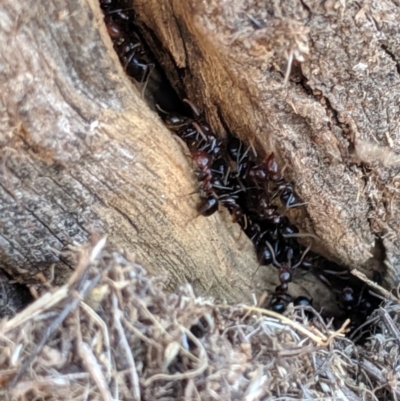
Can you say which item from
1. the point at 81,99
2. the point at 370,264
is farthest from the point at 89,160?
the point at 370,264

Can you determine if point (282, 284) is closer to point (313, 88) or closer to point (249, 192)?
point (249, 192)

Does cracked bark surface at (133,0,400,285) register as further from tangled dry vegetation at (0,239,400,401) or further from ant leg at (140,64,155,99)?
tangled dry vegetation at (0,239,400,401)

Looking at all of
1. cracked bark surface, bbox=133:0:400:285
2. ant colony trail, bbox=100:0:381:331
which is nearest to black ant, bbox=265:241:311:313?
ant colony trail, bbox=100:0:381:331

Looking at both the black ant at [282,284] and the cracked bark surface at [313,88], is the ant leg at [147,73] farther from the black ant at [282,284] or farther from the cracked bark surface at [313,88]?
the black ant at [282,284]

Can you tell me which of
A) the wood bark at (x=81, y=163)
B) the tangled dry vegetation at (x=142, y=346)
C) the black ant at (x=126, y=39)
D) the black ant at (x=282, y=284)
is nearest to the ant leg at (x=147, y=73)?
the black ant at (x=126, y=39)

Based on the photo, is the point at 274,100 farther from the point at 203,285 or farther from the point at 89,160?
the point at 203,285

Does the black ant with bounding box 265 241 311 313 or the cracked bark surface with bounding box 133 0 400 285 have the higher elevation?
the cracked bark surface with bounding box 133 0 400 285

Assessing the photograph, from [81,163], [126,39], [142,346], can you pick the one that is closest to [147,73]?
[126,39]
